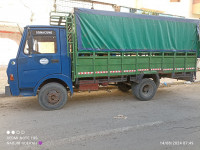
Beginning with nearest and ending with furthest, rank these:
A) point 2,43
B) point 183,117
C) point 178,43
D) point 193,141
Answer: point 193,141 → point 183,117 → point 178,43 → point 2,43

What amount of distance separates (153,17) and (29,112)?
4.96 metres

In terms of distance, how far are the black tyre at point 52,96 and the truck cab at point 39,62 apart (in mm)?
28

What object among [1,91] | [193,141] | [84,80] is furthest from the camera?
[1,91]

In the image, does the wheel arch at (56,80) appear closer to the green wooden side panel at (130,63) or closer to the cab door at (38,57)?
the cab door at (38,57)

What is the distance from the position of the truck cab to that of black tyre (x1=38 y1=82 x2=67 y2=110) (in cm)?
3

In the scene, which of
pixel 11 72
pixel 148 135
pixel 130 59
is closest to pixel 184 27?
pixel 130 59

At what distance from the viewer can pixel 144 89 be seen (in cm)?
604

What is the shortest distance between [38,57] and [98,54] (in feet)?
5.83

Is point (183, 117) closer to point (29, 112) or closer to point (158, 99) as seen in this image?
point (158, 99)

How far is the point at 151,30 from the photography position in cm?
576

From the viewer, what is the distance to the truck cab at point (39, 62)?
457 cm

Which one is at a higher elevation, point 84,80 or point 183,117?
point 84,80
